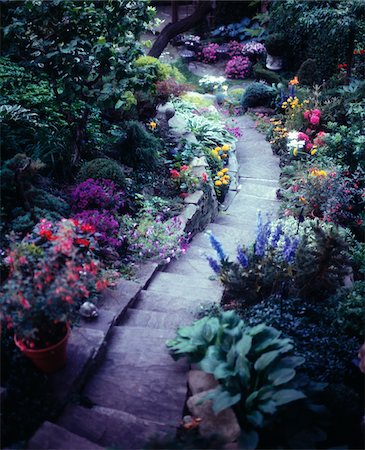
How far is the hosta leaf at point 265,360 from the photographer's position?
9.48ft

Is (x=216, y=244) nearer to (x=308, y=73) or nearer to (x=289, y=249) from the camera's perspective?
(x=289, y=249)

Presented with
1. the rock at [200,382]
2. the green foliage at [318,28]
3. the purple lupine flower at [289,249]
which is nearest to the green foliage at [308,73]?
the green foliage at [318,28]

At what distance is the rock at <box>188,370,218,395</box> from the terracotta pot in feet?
2.94

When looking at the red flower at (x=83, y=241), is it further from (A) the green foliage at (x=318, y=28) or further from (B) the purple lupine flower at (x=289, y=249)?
(A) the green foliage at (x=318, y=28)

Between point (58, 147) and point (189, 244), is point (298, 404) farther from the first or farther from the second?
point (58, 147)

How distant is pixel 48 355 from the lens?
2873 millimetres

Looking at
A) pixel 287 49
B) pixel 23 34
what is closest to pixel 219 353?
pixel 23 34

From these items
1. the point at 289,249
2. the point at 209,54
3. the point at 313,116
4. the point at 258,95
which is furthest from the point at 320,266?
the point at 209,54

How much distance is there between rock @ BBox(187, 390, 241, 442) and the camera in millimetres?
2748

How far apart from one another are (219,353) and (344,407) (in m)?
0.89

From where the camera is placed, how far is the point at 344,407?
2953 millimetres

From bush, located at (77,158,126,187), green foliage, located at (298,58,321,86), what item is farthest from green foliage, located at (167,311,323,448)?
green foliage, located at (298,58,321,86)

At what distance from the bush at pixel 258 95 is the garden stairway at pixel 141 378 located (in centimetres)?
636

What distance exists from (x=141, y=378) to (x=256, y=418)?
0.91m
